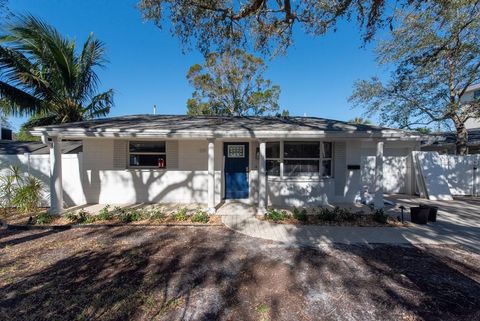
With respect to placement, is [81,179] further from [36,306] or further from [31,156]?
[36,306]

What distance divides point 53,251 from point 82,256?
75 cm

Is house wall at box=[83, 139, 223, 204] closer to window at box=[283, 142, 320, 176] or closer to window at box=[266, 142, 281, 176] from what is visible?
window at box=[266, 142, 281, 176]

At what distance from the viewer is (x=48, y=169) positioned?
7.80 m

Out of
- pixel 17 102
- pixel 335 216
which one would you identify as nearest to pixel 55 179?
pixel 17 102

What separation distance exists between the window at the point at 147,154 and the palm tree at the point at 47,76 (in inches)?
182

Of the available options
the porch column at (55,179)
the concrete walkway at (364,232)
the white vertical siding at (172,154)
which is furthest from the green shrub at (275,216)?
the porch column at (55,179)

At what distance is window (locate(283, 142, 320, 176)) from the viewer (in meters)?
8.01

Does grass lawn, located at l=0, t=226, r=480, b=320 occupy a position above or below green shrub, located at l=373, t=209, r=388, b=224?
below

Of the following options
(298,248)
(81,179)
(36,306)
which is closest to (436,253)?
(298,248)

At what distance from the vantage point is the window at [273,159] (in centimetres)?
805

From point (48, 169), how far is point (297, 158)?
837 centimetres

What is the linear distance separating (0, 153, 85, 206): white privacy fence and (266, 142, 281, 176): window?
6.36 metres

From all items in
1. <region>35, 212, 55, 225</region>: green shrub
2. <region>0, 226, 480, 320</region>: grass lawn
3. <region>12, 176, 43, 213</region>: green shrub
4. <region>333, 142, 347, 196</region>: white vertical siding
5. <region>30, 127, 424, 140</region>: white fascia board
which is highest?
<region>30, 127, 424, 140</region>: white fascia board

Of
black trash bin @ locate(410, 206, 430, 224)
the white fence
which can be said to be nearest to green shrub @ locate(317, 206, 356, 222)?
black trash bin @ locate(410, 206, 430, 224)
